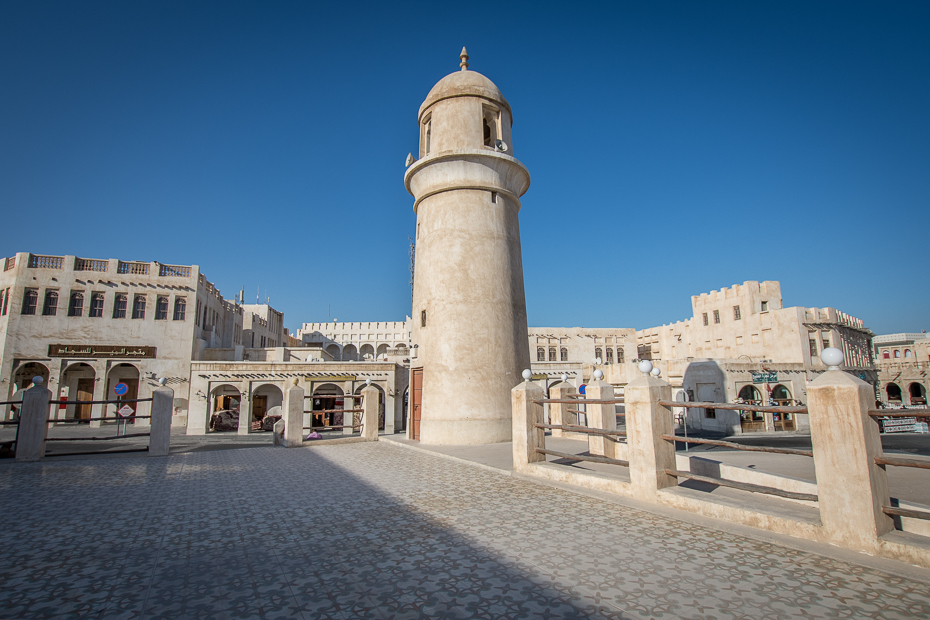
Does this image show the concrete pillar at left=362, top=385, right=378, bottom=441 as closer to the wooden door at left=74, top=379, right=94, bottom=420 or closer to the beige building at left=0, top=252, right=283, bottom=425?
the beige building at left=0, top=252, right=283, bottom=425

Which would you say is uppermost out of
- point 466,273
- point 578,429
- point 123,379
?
point 466,273

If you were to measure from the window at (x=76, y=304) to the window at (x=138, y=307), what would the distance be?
2.84 m

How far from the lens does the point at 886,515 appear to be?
13.5ft

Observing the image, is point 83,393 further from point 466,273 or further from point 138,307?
point 466,273

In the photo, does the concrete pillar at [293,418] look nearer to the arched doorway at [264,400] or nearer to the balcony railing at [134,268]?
the arched doorway at [264,400]

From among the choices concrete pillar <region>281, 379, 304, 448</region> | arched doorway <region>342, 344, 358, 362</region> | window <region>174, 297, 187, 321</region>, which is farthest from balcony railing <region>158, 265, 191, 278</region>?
arched doorway <region>342, 344, 358, 362</region>

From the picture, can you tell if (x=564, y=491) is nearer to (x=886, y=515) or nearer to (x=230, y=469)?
(x=886, y=515)

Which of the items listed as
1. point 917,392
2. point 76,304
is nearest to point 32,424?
point 76,304

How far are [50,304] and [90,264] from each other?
10.8ft

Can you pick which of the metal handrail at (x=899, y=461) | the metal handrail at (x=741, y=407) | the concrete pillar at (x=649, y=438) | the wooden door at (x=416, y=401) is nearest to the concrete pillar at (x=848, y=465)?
the metal handrail at (x=899, y=461)

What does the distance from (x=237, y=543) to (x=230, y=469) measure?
556 centimetres

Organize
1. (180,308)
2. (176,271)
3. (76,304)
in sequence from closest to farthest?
1. (76,304)
2. (180,308)
3. (176,271)

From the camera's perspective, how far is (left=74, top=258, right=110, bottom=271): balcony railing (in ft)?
102

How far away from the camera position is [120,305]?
3122 cm
